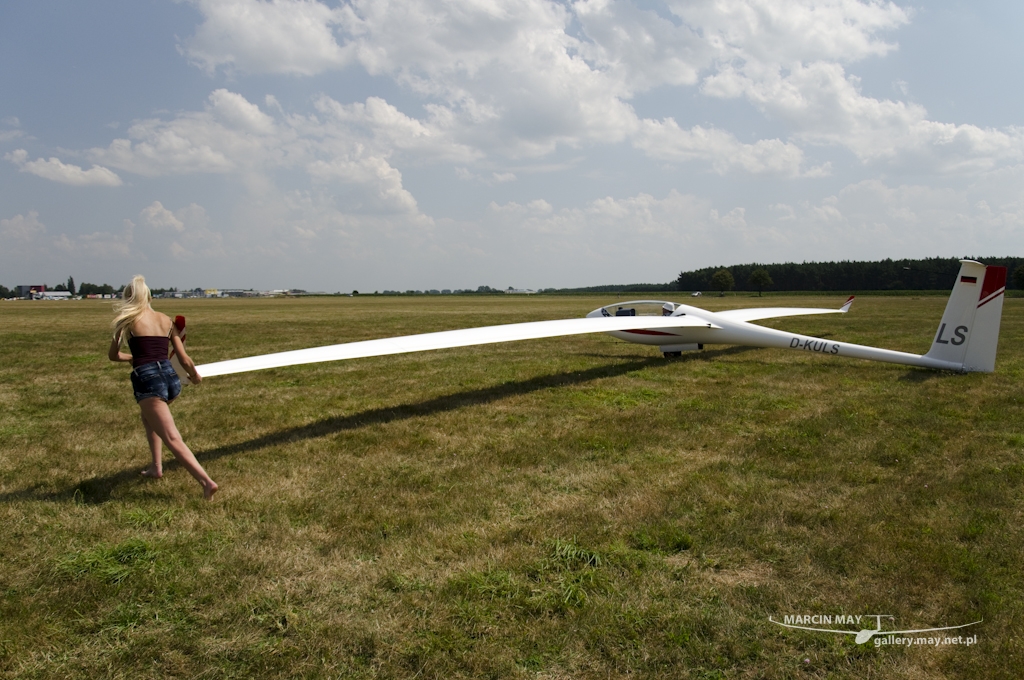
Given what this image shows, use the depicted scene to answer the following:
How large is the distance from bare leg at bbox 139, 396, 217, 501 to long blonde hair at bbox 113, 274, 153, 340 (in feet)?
2.04

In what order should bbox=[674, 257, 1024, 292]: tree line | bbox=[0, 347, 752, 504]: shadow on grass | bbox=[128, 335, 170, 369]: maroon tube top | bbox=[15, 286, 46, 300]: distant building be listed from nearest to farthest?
bbox=[128, 335, 170, 369]: maroon tube top, bbox=[0, 347, 752, 504]: shadow on grass, bbox=[674, 257, 1024, 292]: tree line, bbox=[15, 286, 46, 300]: distant building

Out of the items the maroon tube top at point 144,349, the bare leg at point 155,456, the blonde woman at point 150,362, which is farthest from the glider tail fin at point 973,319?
the bare leg at point 155,456

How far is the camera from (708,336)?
12.6 metres

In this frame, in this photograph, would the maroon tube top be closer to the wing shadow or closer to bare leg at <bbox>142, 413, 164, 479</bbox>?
bare leg at <bbox>142, 413, 164, 479</bbox>

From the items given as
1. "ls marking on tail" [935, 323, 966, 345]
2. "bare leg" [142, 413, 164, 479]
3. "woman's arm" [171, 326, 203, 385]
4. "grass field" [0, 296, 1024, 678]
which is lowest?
"grass field" [0, 296, 1024, 678]

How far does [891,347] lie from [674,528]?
49.9 ft

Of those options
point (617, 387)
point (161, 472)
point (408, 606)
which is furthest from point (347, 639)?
point (617, 387)

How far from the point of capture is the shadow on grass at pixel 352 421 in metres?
5.00

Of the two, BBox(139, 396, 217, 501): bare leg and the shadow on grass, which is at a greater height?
BBox(139, 396, 217, 501): bare leg

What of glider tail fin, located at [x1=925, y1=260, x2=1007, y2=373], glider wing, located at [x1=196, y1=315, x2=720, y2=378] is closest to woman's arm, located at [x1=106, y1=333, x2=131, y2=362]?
glider wing, located at [x1=196, y1=315, x2=720, y2=378]

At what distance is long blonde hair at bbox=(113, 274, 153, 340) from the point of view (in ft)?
15.0

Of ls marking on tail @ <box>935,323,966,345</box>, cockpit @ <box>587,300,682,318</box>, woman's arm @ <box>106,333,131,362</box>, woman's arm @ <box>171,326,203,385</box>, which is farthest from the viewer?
cockpit @ <box>587,300,682,318</box>

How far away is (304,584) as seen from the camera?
11.2 ft

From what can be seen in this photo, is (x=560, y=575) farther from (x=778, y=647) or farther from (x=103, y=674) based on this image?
(x=103, y=674)
